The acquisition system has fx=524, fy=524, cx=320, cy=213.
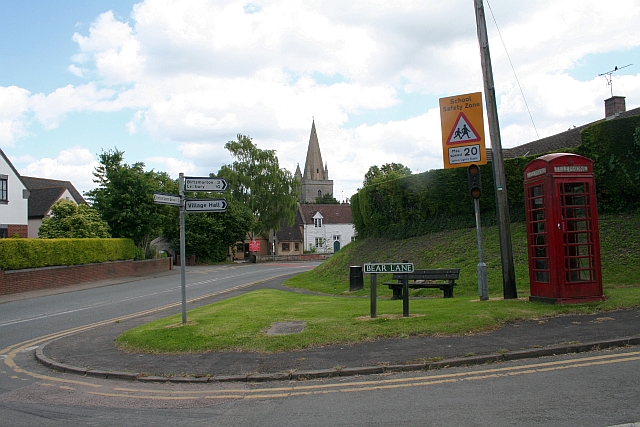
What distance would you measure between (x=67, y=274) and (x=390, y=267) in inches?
1032

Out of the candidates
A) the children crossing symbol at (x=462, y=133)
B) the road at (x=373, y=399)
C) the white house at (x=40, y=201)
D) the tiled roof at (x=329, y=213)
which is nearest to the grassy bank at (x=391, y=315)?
the road at (x=373, y=399)

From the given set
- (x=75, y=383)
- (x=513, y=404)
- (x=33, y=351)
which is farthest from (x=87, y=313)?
(x=513, y=404)

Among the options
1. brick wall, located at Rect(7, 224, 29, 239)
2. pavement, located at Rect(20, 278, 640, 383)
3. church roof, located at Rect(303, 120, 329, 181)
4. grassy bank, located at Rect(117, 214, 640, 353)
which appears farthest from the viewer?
church roof, located at Rect(303, 120, 329, 181)

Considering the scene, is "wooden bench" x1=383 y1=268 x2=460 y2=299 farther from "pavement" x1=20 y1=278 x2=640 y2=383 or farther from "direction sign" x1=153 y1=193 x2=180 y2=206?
"direction sign" x1=153 y1=193 x2=180 y2=206

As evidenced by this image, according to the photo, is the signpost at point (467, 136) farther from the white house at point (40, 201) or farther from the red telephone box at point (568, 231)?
the white house at point (40, 201)

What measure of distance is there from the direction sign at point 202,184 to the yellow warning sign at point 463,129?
5.59 metres

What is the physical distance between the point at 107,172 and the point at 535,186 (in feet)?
112

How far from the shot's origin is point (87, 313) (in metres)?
17.5

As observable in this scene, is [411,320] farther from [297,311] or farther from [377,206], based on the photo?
[377,206]

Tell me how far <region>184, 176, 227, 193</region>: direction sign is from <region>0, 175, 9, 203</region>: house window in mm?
31363

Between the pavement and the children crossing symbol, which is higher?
the children crossing symbol

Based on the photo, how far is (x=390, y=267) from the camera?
34.2 feet

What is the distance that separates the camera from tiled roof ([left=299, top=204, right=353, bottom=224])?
276ft

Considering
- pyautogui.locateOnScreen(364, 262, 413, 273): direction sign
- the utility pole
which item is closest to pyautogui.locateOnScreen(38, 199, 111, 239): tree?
pyautogui.locateOnScreen(364, 262, 413, 273): direction sign
